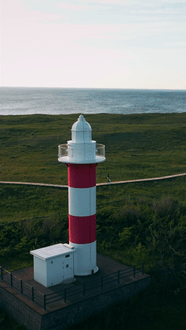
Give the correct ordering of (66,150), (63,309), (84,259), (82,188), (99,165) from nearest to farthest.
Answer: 1. (63,309)
2. (82,188)
3. (66,150)
4. (84,259)
5. (99,165)

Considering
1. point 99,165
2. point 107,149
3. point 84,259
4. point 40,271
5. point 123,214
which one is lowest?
point 40,271

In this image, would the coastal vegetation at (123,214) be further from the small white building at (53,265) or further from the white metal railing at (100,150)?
the white metal railing at (100,150)

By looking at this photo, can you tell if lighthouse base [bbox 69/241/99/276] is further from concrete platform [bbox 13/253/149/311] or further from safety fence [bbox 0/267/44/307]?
safety fence [bbox 0/267/44/307]

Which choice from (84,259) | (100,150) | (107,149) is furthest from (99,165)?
(84,259)

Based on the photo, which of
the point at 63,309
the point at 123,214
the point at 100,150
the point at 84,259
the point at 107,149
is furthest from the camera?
the point at 107,149

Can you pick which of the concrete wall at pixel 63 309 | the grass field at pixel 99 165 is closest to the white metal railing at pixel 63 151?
the concrete wall at pixel 63 309

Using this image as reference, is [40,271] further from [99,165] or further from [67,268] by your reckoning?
[99,165]

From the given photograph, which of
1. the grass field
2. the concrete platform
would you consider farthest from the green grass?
the concrete platform

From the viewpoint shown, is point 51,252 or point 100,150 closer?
point 51,252
